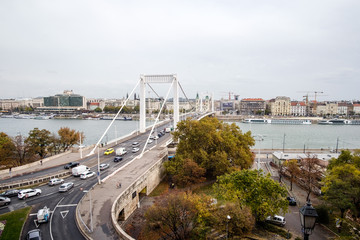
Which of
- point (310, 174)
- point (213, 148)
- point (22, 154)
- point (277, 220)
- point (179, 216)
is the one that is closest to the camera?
point (179, 216)

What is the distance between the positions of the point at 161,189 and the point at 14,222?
1067cm

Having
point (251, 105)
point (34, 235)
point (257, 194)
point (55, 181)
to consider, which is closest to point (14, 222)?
point (34, 235)

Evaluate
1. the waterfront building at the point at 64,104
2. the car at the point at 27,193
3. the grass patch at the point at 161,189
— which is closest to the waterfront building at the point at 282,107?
the grass patch at the point at 161,189

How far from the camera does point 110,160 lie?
21.6 metres

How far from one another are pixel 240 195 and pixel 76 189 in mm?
10494

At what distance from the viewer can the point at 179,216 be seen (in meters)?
10.5

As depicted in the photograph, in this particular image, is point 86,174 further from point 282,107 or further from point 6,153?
point 282,107

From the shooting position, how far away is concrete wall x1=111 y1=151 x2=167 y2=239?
1120 centimetres

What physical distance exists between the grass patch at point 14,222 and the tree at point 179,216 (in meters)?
5.87

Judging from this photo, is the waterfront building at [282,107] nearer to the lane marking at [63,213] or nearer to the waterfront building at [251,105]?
the waterfront building at [251,105]

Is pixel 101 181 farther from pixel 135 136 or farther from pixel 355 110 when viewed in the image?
pixel 355 110

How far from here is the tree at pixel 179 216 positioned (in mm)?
10211

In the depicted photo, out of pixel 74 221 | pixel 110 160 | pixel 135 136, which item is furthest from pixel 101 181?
pixel 135 136

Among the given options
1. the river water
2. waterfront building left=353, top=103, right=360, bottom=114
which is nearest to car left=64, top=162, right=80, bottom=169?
the river water
